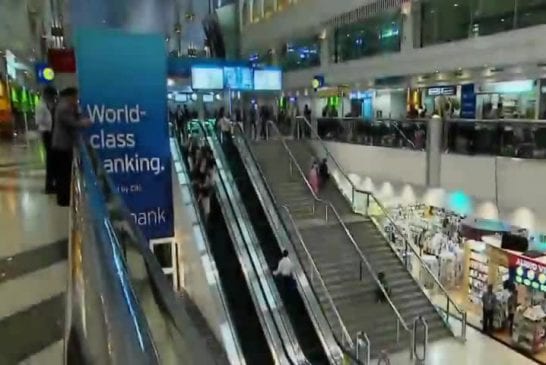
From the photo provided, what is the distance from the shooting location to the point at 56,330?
1.87 m

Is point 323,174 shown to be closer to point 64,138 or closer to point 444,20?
point 444,20

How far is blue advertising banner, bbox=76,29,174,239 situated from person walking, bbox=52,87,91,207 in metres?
0.13

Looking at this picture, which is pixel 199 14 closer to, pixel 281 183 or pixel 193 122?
pixel 193 122

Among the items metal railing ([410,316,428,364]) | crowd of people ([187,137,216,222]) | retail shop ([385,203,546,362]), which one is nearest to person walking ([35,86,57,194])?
crowd of people ([187,137,216,222])

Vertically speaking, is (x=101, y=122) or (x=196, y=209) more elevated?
(x=101, y=122)

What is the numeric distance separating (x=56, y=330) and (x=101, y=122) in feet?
8.92

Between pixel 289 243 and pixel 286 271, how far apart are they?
1.27 metres

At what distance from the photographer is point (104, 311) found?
0.75 m

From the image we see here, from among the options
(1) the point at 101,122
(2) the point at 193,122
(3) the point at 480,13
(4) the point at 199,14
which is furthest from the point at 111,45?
(4) the point at 199,14

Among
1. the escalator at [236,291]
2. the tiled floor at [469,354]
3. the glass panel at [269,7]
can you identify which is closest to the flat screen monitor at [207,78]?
the glass panel at [269,7]

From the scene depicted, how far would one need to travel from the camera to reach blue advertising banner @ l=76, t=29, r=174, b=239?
411cm

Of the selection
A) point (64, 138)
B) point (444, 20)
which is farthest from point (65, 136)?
point (444, 20)

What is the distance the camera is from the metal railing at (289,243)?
30.8ft

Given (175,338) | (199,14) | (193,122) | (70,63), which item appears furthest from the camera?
(199,14)
